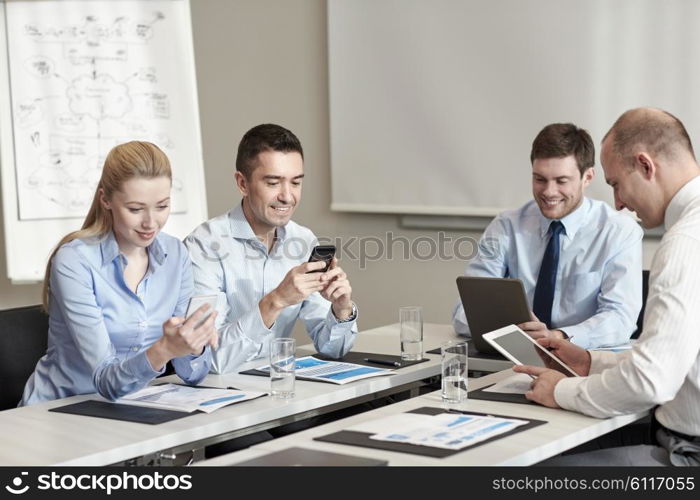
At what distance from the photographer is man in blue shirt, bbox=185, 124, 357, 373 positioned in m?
3.09

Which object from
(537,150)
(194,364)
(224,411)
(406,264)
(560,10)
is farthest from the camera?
(406,264)

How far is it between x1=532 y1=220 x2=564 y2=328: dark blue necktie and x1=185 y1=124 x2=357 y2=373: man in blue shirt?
30.9 inches

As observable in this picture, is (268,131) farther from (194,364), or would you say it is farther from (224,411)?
(224,411)

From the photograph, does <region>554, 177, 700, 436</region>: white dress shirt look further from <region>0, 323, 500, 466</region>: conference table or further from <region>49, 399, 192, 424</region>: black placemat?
<region>49, 399, 192, 424</region>: black placemat

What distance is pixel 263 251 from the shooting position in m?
3.27

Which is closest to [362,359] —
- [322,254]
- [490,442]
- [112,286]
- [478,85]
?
[322,254]

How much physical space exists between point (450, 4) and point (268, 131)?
2.04m

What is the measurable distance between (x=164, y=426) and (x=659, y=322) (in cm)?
115

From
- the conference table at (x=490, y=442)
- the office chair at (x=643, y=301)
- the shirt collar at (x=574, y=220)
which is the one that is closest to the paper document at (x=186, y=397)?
the conference table at (x=490, y=442)

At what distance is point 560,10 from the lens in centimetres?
459

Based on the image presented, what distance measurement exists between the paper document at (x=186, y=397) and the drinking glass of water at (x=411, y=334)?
0.63 metres

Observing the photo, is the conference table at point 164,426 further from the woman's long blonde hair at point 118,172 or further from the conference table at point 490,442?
the woman's long blonde hair at point 118,172

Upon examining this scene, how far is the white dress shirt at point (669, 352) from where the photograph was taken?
2154mm

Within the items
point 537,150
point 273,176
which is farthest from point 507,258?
point 273,176
